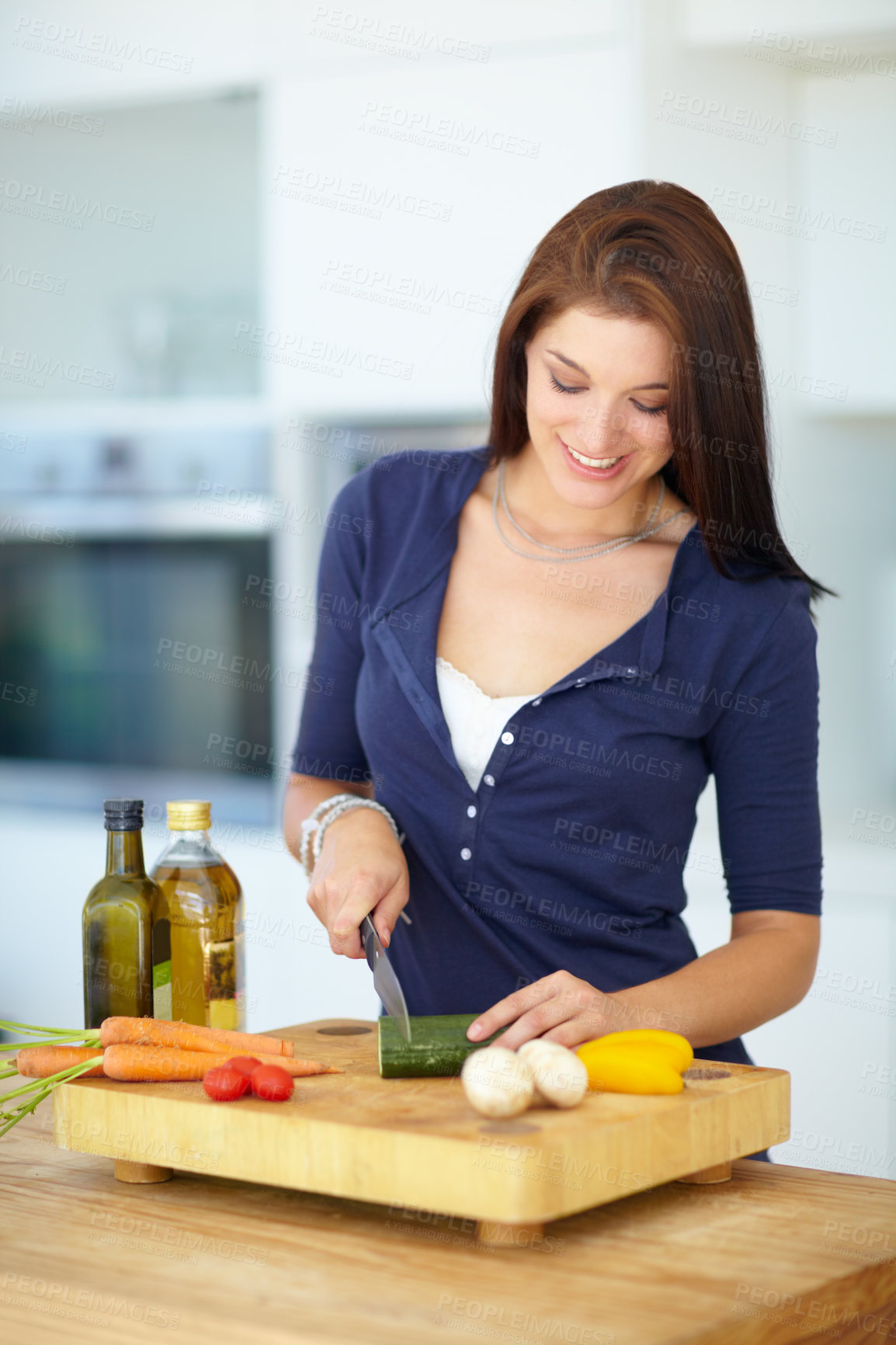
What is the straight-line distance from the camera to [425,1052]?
96 centimetres

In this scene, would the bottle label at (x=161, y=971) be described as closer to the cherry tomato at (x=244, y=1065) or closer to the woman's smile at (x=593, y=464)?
the cherry tomato at (x=244, y=1065)

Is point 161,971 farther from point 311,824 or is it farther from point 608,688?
point 608,688

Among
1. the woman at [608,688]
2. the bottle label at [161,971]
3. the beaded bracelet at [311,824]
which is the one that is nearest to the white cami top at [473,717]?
the woman at [608,688]

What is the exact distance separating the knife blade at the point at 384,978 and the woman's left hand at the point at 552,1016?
5cm

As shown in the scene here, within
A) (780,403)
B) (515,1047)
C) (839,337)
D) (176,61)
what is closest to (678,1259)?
(515,1047)

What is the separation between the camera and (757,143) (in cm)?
222

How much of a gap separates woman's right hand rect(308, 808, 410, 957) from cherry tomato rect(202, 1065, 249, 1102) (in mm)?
182

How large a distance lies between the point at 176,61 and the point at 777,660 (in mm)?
1856

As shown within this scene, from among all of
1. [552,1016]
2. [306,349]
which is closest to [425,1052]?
[552,1016]

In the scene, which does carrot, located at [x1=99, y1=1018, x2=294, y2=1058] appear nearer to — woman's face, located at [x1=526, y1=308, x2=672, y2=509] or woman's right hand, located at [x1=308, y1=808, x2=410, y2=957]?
woman's right hand, located at [x1=308, y1=808, x2=410, y2=957]

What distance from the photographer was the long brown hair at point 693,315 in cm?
119

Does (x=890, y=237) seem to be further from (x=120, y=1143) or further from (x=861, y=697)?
(x=120, y=1143)

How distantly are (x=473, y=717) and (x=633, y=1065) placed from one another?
47cm

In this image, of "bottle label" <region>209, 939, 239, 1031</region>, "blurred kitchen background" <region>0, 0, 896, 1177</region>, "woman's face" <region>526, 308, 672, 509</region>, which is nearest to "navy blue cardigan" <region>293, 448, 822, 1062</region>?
"woman's face" <region>526, 308, 672, 509</region>
